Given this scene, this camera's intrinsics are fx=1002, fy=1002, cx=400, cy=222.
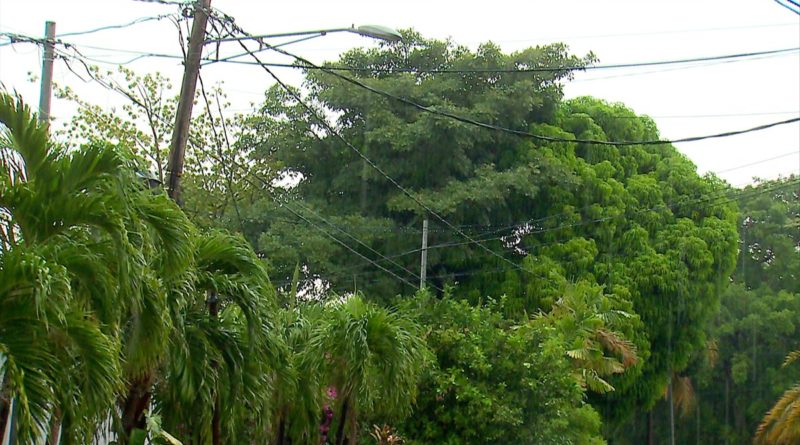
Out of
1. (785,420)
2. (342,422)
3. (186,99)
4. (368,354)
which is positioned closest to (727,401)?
(785,420)

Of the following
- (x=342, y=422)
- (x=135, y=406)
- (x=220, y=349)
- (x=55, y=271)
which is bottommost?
(x=135, y=406)

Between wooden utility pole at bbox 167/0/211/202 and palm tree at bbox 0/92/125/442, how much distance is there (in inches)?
149

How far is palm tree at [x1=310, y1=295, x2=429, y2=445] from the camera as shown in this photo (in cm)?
1299

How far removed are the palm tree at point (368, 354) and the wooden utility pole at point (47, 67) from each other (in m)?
4.57

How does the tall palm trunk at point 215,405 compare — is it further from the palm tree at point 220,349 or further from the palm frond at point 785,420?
the palm frond at point 785,420

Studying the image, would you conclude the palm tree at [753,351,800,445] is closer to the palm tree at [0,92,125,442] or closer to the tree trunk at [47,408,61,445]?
the tree trunk at [47,408,61,445]

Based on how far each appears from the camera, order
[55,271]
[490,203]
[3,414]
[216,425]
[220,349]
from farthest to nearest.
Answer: [490,203], [216,425], [220,349], [3,414], [55,271]

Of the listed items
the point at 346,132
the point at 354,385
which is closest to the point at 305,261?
the point at 346,132

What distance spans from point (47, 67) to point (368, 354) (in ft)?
18.6

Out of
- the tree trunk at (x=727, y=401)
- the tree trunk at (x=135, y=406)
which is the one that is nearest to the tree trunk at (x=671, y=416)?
the tree trunk at (x=727, y=401)

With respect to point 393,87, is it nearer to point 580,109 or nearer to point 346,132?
point 346,132

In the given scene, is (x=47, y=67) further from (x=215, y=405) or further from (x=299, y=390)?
(x=215, y=405)

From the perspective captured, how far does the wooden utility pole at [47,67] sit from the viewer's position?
504 inches

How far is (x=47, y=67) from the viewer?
1321cm
